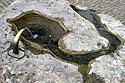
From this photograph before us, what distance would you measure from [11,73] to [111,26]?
2.14ft

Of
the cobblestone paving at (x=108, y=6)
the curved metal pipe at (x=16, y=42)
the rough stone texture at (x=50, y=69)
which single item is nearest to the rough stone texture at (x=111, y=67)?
the rough stone texture at (x=50, y=69)

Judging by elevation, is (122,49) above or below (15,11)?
below

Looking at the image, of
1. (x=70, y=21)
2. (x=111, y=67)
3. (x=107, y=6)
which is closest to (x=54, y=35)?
(x=70, y=21)

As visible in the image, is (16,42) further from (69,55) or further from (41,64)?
(69,55)

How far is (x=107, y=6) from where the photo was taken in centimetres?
259

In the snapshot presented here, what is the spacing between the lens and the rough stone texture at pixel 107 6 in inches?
98.1

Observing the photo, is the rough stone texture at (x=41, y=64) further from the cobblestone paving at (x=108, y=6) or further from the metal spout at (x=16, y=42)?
the cobblestone paving at (x=108, y=6)

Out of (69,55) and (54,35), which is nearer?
(69,55)

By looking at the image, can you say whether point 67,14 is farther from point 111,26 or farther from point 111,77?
point 111,77

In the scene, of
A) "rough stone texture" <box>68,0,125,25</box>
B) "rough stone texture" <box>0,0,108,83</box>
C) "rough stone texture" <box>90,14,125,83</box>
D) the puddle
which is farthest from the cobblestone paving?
"rough stone texture" <box>90,14,125,83</box>

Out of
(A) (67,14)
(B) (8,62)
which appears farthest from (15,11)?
(B) (8,62)

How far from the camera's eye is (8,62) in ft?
4.40

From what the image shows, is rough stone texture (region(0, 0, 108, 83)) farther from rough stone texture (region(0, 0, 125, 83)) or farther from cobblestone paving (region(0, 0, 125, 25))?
cobblestone paving (region(0, 0, 125, 25))

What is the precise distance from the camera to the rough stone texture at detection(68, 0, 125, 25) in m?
2.49
